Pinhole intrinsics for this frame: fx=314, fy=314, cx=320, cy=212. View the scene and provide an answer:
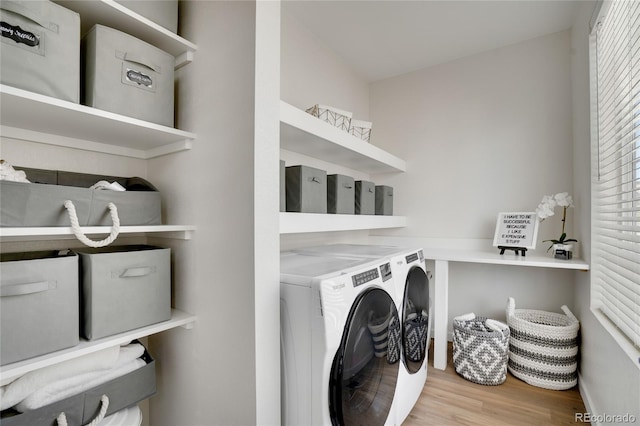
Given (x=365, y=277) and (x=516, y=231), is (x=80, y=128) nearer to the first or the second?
(x=365, y=277)

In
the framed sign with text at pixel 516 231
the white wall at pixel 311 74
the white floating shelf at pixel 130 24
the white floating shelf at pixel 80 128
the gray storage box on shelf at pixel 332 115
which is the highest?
the white wall at pixel 311 74

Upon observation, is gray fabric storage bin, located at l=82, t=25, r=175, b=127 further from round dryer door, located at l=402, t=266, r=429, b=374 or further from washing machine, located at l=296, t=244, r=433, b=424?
round dryer door, located at l=402, t=266, r=429, b=374

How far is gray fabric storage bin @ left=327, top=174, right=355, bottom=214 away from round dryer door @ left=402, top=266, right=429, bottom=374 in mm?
575

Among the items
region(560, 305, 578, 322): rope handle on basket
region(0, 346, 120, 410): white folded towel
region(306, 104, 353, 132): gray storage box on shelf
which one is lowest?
region(560, 305, 578, 322): rope handle on basket

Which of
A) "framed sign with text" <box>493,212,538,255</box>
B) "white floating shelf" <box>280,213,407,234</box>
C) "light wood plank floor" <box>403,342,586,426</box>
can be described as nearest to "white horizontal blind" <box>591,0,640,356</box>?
"framed sign with text" <box>493,212,538,255</box>

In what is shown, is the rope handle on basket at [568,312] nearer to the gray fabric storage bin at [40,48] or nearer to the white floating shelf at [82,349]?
the white floating shelf at [82,349]

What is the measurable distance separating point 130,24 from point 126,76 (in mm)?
215

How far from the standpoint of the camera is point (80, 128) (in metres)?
1.16

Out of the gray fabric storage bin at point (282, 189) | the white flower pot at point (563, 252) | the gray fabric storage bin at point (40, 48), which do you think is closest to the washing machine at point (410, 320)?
the gray fabric storage bin at point (282, 189)

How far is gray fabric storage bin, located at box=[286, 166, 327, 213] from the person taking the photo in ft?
5.47

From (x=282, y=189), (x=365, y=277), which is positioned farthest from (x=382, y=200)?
(x=365, y=277)

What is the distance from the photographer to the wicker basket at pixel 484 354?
6.68 ft

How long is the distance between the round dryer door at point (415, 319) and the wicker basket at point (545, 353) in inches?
28.8

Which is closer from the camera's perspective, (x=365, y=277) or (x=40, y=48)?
(x=40, y=48)
